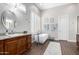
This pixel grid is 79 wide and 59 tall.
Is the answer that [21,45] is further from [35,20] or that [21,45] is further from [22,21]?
[35,20]

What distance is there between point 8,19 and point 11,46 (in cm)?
60

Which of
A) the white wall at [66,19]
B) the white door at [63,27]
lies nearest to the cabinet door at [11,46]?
the white wall at [66,19]

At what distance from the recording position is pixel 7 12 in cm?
212

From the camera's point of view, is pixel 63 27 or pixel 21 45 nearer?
pixel 63 27

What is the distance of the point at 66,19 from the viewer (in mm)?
2139

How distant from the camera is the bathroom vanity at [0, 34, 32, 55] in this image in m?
1.97

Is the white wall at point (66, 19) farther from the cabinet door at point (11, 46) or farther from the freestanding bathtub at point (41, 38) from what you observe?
the cabinet door at point (11, 46)

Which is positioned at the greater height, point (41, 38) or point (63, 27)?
point (63, 27)

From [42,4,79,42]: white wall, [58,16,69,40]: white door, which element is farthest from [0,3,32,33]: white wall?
[58,16,69,40]: white door

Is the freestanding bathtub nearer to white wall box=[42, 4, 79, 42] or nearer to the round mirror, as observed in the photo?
white wall box=[42, 4, 79, 42]

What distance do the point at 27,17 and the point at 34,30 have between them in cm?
33

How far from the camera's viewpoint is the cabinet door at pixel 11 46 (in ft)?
6.62

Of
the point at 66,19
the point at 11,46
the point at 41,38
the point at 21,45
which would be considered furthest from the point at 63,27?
the point at 11,46
